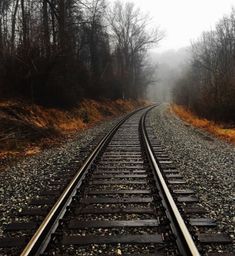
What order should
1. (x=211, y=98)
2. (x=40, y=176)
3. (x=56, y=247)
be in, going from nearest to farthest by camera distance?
(x=56, y=247) < (x=40, y=176) < (x=211, y=98)

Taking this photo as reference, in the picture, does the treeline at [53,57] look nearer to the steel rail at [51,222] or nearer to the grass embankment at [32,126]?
the grass embankment at [32,126]

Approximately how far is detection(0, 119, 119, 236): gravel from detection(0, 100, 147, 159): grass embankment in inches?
41.0

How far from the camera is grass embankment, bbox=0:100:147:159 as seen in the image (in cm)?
1012

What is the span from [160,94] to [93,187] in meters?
117

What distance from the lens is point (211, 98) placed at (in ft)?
64.4

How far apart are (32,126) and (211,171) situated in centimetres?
779

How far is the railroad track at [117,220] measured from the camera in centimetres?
351

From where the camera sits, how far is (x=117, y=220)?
169 inches

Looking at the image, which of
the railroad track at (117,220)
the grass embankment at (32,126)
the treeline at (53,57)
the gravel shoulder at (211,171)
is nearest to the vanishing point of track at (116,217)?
the railroad track at (117,220)

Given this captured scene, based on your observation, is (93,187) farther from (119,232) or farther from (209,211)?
(209,211)

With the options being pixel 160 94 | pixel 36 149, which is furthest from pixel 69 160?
pixel 160 94

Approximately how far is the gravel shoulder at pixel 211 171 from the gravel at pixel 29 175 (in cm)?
300

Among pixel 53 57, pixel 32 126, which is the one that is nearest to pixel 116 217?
pixel 32 126

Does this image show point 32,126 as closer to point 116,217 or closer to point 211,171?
point 211,171
